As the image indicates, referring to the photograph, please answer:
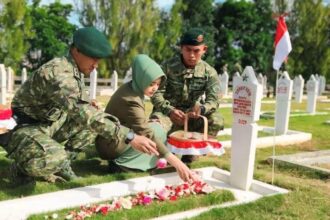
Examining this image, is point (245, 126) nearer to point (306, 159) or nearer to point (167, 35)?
point (306, 159)

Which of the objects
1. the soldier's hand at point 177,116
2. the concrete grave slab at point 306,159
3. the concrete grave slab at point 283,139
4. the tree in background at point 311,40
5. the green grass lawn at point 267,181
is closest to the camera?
the green grass lawn at point 267,181

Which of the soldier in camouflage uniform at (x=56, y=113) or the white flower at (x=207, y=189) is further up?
the soldier in camouflage uniform at (x=56, y=113)

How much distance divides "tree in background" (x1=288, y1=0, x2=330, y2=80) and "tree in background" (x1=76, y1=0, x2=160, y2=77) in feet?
42.6

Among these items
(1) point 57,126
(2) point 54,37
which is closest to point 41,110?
(1) point 57,126

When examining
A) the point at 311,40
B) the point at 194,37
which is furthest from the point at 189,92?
the point at 311,40

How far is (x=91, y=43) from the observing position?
3277 mm

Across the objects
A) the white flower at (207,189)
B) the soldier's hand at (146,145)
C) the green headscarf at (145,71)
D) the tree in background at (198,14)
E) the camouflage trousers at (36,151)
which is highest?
the tree in background at (198,14)

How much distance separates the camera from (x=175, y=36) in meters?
33.5

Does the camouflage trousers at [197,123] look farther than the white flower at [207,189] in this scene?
Yes

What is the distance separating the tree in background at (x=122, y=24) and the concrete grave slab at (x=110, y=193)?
24556 mm

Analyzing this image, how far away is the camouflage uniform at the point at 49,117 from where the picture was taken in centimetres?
316

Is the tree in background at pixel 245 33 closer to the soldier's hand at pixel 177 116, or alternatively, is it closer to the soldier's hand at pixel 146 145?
the soldier's hand at pixel 177 116

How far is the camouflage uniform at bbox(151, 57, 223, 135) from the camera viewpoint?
494 cm

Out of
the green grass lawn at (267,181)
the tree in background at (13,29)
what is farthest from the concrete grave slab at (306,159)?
the tree in background at (13,29)
